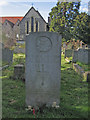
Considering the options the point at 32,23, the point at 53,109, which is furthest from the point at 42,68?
the point at 32,23

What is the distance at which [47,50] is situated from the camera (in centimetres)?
339

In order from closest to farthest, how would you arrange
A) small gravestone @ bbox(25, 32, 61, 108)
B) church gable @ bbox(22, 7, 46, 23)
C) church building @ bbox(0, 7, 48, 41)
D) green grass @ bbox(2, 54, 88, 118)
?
green grass @ bbox(2, 54, 88, 118), small gravestone @ bbox(25, 32, 61, 108), church building @ bbox(0, 7, 48, 41), church gable @ bbox(22, 7, 46, 23)

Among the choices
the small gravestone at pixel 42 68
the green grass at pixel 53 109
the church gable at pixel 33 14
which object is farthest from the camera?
the church gable at pixel 33 14

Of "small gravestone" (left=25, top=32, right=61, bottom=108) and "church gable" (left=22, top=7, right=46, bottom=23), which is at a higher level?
"church gable" (left=22, top=7, right=46, bottom=23)

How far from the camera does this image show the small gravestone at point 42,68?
3389mm

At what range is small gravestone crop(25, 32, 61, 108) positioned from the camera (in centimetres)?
339

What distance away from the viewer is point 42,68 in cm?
343

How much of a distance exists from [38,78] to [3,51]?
8.20 m

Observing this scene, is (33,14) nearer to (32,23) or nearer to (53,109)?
(32,23)

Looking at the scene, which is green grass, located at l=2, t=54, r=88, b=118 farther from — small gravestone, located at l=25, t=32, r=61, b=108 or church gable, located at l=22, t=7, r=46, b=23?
church gable, located at l=22, t=7, r=46, b=23

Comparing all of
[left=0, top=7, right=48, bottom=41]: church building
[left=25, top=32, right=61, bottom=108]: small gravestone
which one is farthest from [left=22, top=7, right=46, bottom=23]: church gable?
[left=25, top=32, right=61, bottom=108]: small gravestone

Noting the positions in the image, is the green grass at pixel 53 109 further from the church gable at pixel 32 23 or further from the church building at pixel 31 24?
the church gable at pixel 32 23

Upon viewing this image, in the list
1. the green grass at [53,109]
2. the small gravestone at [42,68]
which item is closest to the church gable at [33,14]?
the green grass at [53,109]

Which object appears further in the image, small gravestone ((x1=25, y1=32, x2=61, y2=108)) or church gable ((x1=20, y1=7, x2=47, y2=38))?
church gable ((x1=20, y1=7, x2=47, y2=38))
